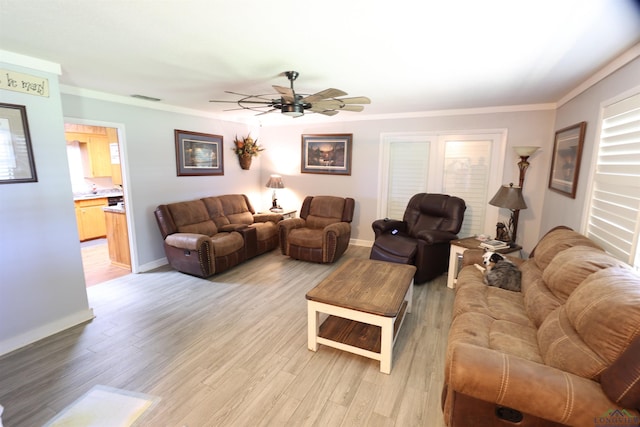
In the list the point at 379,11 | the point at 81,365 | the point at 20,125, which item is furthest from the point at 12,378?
the point at 379,11

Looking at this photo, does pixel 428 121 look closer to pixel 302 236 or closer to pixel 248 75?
pixel 302 236

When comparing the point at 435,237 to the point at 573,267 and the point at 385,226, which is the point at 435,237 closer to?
the point at 385,226

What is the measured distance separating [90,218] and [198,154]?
2713mm

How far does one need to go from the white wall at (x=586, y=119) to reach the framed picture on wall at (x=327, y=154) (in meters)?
2.90

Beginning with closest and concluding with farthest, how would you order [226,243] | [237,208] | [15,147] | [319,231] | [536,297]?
1. [536,297]
2. [15,147]
3. [226,243]
4. [319,231]
5. [237,208]

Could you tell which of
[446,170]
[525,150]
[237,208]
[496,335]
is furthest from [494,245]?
[237,208]

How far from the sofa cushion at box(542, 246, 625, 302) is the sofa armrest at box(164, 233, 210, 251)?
11.2ft

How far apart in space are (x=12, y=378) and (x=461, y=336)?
305 centimetres

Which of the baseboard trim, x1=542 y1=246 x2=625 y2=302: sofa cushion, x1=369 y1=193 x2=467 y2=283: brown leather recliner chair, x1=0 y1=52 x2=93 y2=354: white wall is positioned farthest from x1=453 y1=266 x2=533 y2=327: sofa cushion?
the baseboard trim

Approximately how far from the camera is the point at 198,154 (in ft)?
15.4

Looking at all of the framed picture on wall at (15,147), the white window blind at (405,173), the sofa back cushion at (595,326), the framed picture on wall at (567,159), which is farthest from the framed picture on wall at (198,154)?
the framed picture on wall at (567,159)

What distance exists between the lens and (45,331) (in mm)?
2529

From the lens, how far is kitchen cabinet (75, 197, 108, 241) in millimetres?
5332

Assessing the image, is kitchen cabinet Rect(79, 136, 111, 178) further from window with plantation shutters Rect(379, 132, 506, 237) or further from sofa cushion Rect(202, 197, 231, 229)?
window with plantation shutters Rect(379, 132, 506, 237)
